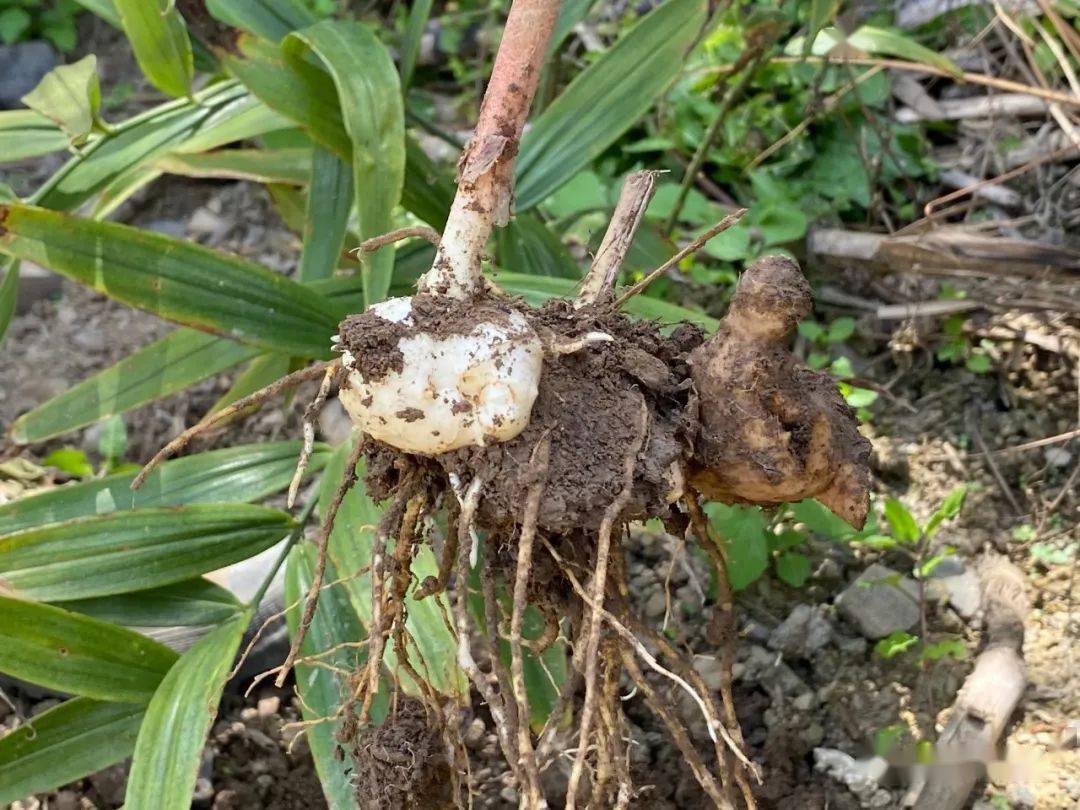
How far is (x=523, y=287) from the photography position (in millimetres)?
1149

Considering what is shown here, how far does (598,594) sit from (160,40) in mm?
900

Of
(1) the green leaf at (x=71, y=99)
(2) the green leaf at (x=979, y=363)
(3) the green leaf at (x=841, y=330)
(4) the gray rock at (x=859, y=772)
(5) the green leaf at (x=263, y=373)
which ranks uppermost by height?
(1) the green leaf at (x=71, y=99)

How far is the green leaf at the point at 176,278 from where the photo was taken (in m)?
1.04

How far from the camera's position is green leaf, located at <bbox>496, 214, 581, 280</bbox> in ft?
4.59

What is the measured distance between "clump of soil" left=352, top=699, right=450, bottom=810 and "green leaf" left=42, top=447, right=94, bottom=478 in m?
1.00

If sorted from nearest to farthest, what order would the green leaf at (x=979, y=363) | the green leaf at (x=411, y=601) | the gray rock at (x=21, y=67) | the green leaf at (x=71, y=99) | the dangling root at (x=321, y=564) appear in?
the dangling root at (x=321, y=564)
the green leaf at (x=411, y=601)
the green leaf at (x=71, y=99)
the green leaf at (x=979, y=363)
the gray rock at (x=21, y=67)

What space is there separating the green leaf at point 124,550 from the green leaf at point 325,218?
0.37m

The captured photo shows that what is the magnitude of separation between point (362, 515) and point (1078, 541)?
1057 millimetres

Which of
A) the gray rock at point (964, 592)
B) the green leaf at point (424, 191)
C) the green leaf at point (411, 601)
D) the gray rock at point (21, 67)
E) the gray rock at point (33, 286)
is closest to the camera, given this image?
the green leaf at point (411, 601)

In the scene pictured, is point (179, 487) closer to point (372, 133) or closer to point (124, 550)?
point (124, 550)

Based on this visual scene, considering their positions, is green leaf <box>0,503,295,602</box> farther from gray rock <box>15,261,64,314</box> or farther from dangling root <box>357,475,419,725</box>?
gray rock <box>15,261,64,314</box>

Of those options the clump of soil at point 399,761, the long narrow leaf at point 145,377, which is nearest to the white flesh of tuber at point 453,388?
the clump of soil at point 399,761

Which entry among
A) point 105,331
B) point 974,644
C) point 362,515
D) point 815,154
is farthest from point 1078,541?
point 105,331

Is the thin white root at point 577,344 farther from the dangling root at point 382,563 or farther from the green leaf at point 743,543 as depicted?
the green leaf at point 743,543
